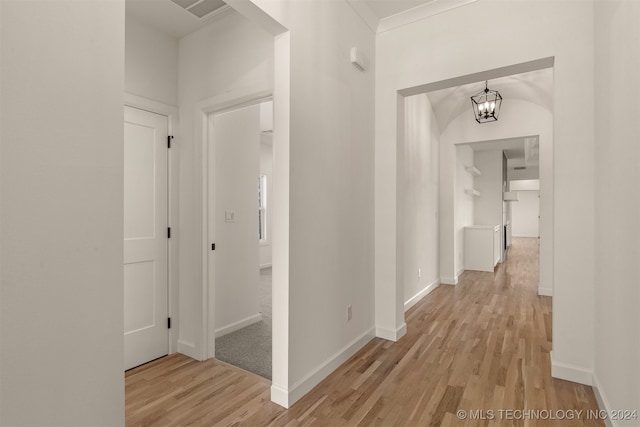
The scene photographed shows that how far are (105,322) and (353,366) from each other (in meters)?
1.99

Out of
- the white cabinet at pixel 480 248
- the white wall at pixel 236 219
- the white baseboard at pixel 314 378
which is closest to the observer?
the white baseboard at pixel 314 378

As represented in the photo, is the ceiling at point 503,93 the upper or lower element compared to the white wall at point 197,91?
upper

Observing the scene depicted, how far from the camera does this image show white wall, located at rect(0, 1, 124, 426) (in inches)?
40.6

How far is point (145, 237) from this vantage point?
296cm

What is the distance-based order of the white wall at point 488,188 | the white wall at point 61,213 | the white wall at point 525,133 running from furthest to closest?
the white wall at point 488,188 < the white wall at point 525,133 < the white wall at point 61,213

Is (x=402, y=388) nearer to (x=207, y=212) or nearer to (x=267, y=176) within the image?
(x=207, y=212)

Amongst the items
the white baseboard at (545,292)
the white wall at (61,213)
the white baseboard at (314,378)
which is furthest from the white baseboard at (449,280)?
the white wall at (61,213)

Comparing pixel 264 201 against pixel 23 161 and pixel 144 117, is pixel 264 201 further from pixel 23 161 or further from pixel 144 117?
pixel 23 161

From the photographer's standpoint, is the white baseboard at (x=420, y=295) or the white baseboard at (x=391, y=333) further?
the white baseboard at (x=420, y=295)

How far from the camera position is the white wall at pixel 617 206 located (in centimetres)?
151

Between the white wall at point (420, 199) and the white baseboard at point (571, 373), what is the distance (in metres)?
1.84

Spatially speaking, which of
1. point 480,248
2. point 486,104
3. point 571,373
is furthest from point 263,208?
point 571,373

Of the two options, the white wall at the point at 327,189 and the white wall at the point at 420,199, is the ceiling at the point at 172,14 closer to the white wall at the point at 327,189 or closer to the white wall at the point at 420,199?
the white wall at the point at 327,189

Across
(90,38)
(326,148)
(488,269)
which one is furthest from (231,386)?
(488,269)
